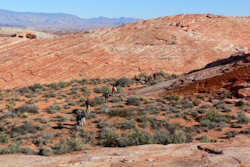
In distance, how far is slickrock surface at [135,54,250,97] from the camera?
47.6 feet

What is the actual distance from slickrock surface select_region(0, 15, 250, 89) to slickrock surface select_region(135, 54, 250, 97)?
750cm

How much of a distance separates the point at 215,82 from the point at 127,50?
507 inches

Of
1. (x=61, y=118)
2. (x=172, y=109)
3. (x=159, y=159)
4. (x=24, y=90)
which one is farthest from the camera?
(x=24, y=90)

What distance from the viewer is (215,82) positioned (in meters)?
15.5

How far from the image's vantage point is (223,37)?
27594mm

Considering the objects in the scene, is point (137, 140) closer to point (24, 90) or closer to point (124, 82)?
point (124, 82)

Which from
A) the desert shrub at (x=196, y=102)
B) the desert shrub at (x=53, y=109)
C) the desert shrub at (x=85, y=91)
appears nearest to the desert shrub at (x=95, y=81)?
the desert shrub at (x=85, y=91)

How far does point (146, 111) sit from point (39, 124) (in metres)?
5.21

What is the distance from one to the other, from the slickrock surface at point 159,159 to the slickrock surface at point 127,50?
18207 mm

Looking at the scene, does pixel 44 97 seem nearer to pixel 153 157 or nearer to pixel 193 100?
pixel 193 100

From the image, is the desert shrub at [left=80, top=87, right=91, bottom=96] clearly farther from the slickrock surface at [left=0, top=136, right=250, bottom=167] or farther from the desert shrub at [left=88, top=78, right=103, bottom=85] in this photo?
the slickrock surface at [left=0, top=136, right=250, bottom=167]

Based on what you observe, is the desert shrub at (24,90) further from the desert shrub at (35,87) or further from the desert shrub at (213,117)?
the desert shrub at (213,117)

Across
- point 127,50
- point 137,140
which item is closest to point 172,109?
point 137,140

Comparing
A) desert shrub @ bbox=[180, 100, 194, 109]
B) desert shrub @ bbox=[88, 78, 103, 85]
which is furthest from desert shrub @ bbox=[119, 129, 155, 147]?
desert shrub @ bbox=[88, 78, 103, 85]
